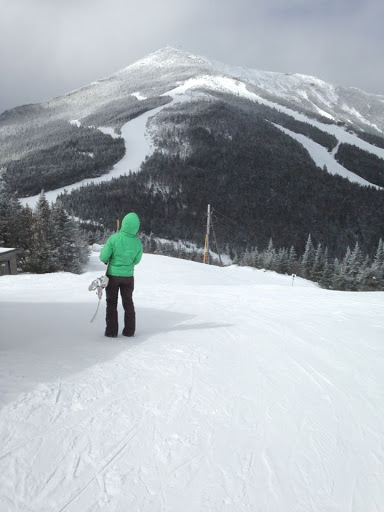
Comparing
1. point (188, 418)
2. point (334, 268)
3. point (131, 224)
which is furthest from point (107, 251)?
point (334, 268)

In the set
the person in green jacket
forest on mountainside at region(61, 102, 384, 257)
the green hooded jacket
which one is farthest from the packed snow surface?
forest on mountainside at region(61, 102, 384, 257)

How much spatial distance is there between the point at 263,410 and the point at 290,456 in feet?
2.21

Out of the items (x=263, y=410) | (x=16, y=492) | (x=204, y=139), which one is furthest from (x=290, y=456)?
(x=204, y=139)

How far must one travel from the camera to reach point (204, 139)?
134 m

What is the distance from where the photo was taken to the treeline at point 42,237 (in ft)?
91.3

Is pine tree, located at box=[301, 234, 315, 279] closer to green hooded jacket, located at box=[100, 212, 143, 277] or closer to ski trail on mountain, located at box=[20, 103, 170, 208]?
green hooded jacket, located at box=[100, 212, 143, 277]

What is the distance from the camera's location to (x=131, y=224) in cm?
521

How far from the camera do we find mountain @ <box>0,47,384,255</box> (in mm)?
94500

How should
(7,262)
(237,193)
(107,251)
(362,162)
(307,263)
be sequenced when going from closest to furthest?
(107,251)
(7,262)
(307,263)
(237,193)
(362,162)

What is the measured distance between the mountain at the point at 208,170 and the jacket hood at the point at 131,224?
71.5 m

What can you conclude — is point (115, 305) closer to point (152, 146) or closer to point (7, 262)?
point (7, 262)

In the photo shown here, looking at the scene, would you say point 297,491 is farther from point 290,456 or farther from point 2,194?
point 2,194

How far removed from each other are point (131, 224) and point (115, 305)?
134 centimetres

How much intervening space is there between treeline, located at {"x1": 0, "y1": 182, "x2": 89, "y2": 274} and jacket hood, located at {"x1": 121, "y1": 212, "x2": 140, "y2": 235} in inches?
969
